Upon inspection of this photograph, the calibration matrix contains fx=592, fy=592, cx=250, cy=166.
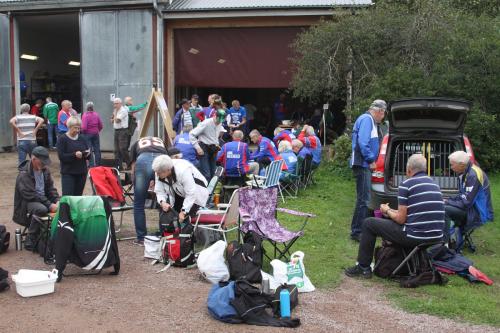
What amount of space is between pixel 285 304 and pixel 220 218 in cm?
207

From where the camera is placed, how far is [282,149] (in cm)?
1046

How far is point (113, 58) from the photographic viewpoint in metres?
16.8

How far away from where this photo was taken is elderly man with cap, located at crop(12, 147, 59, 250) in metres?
6.70

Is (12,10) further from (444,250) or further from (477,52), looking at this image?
(444,250)

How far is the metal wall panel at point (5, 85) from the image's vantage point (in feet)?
58.9

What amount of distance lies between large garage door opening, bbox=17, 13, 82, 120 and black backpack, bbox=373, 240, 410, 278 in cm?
1679

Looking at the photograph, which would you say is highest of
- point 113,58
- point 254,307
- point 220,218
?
point 113,58

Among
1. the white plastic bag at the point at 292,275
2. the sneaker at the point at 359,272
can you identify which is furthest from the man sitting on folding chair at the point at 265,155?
the white plastic bag at the point at 292,275

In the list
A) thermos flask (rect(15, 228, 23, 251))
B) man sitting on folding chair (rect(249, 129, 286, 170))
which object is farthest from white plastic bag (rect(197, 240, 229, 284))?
man sitting on folding chair (rect(249, 129, 286, 170))

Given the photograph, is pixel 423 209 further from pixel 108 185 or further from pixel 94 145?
pixel 94 145

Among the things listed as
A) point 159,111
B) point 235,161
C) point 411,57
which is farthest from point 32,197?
point 411,57

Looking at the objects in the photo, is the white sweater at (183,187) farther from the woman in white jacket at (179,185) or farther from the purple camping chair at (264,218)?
the purple camping chair at (264,218)

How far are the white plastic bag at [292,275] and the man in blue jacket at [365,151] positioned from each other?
5.75 ft

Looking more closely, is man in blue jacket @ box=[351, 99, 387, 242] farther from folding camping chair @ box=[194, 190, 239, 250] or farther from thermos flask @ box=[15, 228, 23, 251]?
thermos flask @ box=[15, 228, 23, 251]
